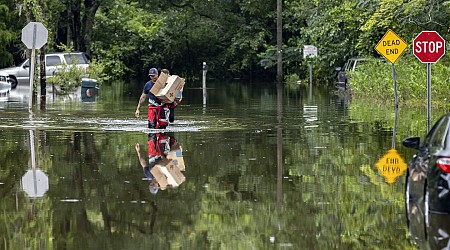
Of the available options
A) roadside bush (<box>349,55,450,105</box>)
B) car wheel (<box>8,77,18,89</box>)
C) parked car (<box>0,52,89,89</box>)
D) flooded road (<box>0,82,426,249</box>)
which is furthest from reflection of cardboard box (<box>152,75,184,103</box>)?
car wheel (<box>8,77,18,89</box>)

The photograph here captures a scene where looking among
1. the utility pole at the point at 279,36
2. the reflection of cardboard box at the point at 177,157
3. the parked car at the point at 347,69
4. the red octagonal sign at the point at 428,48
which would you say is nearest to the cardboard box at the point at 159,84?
the reflection of cardboard box at the point at 177,157

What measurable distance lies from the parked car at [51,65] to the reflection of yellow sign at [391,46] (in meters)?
21.0

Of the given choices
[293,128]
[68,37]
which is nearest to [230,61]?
[68,37]

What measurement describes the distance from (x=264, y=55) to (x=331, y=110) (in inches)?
1266

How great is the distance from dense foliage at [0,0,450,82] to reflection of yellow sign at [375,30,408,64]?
21.4 m

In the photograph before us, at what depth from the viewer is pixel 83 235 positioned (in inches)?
389

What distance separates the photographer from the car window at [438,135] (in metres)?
10.9

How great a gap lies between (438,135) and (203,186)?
345 cm

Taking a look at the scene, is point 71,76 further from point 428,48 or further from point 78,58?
point 428,48

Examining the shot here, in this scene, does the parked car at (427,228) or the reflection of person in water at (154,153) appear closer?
the parked car at (427,228)

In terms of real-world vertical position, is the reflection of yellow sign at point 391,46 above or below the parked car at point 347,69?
above

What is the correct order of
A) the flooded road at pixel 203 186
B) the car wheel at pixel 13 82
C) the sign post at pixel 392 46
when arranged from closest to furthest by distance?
the flooded road at pixel 203 186
the sign post at pixel 392 46
the car wheel at pixel 13 82

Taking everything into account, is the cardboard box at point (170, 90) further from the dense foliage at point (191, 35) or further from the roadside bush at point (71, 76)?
the dense foliage at point (191, 35)

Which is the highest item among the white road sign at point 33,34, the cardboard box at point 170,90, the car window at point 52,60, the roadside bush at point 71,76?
the white road sign at point 33,34
